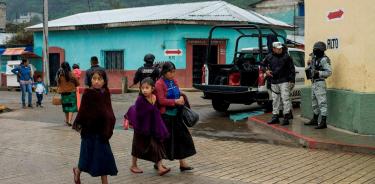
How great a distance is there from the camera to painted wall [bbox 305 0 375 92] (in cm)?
946

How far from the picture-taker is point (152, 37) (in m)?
25.2

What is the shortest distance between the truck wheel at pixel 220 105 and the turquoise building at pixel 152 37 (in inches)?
368

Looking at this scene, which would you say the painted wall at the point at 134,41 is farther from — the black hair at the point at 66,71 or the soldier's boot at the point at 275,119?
the soldier's boot at the point at 275,119

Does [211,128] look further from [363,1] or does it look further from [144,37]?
[144,37]

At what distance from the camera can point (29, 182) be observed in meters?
6.69

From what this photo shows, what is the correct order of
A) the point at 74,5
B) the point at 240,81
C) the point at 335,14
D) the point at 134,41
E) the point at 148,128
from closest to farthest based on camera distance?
1. the point at 148,128
2. the point at 335,14
3. the point at 240,81
4. the point at 134,41
5. the point at 74,5

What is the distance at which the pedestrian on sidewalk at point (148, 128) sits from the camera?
22.7 feet

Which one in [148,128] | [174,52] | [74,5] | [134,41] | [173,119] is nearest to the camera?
[148,128]

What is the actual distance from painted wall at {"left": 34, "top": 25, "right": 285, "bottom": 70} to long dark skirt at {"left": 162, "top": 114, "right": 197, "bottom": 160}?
55.6ft

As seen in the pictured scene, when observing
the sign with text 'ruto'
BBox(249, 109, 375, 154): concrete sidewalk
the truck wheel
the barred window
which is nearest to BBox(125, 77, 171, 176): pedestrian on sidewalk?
BBox(249, 109, 375, 154): concrete sidewalk

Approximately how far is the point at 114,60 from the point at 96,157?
2127cm

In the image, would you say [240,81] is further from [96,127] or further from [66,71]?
[96,127]

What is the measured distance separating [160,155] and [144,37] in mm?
18926

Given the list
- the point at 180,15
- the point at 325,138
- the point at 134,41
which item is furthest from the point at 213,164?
the point at 134,41
